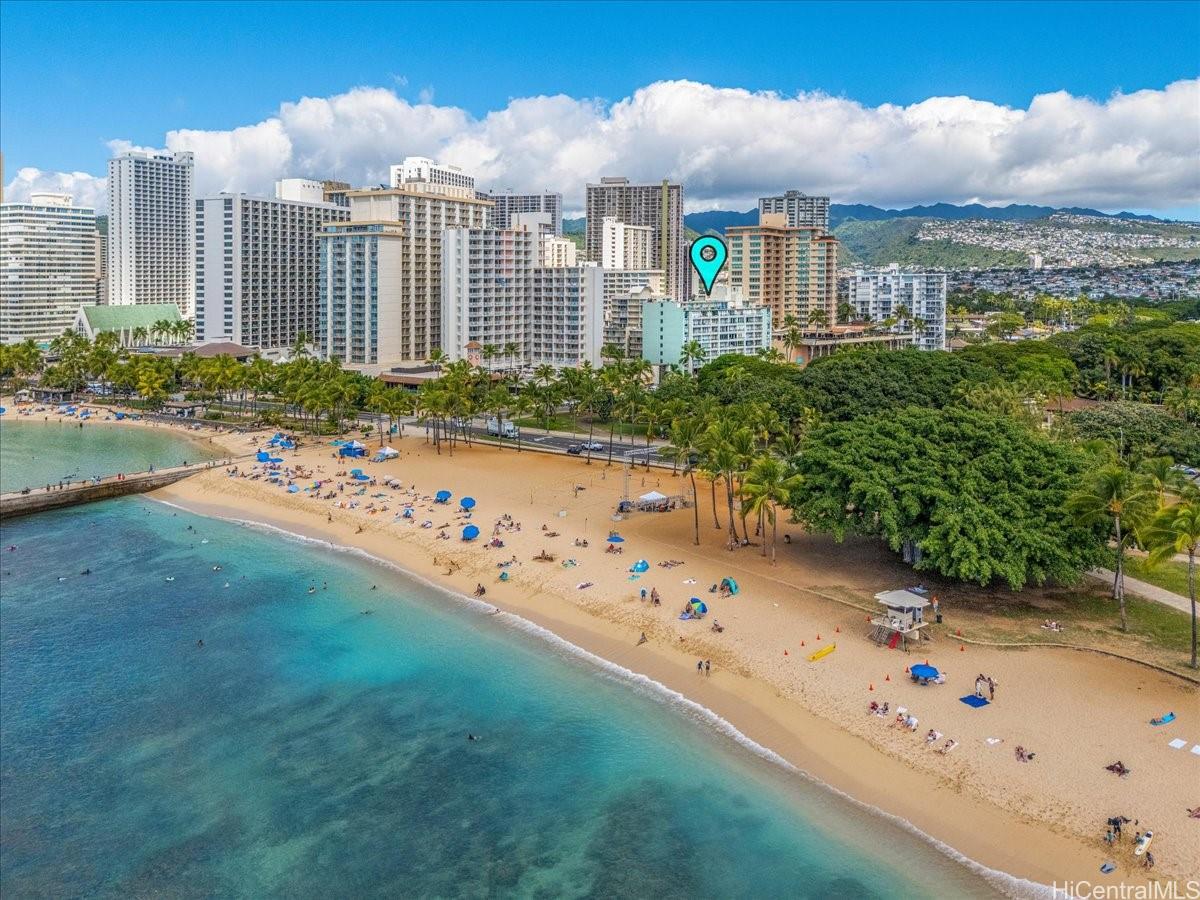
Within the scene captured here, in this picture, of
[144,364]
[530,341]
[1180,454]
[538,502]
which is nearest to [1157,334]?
[1180,454]

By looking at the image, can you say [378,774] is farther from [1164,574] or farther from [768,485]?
Answer: [1164,574]

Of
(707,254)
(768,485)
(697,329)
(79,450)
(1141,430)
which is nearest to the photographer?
(768,485)

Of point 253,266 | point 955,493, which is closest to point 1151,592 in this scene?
point 955,493

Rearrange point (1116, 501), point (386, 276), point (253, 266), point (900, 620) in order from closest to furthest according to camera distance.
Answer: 1. point (1116, 501)
2. point (900, 620)
3. point (386, 276)
4. point (253, 266)

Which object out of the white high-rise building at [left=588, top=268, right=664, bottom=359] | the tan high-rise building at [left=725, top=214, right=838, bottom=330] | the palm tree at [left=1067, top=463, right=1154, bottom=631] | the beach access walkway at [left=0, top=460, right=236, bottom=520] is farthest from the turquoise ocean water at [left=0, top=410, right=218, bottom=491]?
the tan high-rise building at [left=725, top=214, right=838, bottom=330]

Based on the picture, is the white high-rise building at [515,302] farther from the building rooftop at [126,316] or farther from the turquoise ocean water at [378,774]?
the turquoise ocean water at [378,774]

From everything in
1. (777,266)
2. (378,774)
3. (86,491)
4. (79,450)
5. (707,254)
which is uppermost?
(777,266)

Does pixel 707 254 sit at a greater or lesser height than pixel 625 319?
greater
